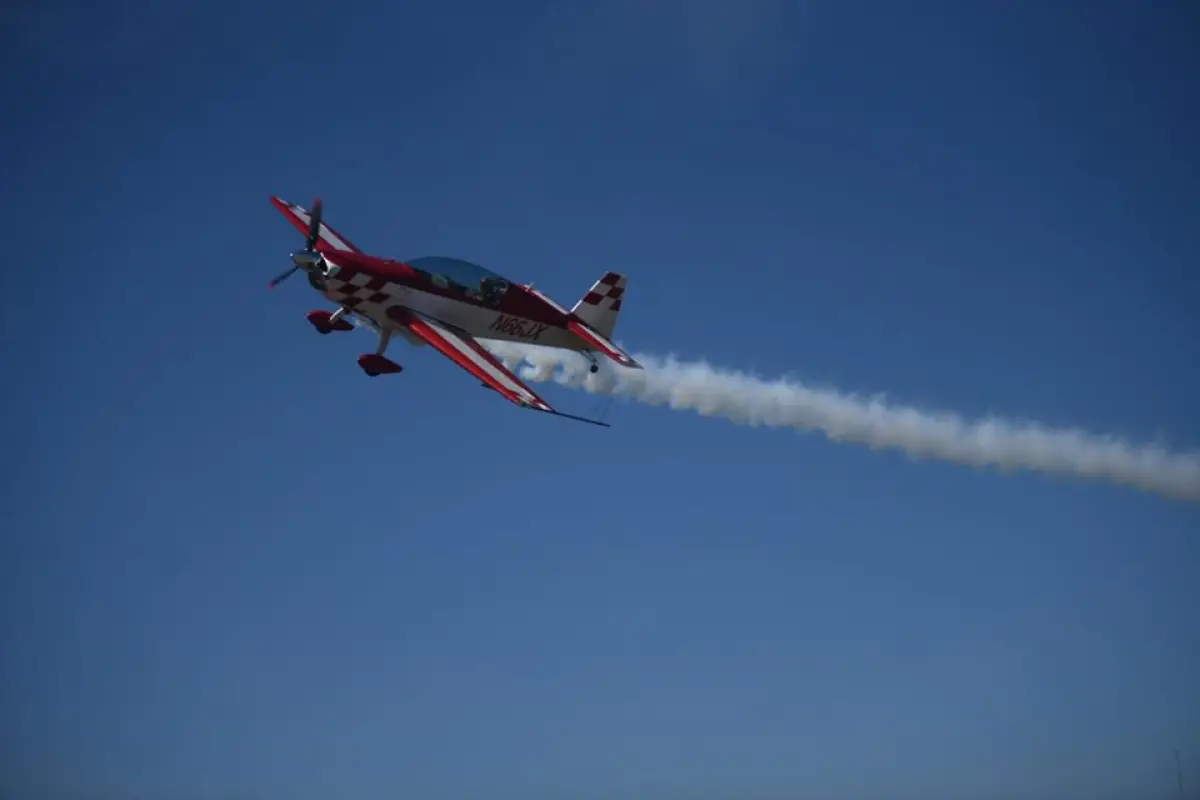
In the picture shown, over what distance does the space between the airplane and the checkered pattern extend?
1.27m

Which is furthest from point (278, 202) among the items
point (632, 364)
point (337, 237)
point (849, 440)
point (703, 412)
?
point (849, 440)

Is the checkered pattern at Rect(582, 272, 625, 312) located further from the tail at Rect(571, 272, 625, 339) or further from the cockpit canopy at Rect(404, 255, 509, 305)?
the cockpit canopy at Rect(404, 255, 509, 305)

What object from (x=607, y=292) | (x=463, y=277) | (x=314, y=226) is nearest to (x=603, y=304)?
(x=607, y=292)

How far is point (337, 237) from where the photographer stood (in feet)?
109

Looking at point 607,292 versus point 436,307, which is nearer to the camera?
point 436,307

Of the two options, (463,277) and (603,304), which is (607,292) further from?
(463,277)

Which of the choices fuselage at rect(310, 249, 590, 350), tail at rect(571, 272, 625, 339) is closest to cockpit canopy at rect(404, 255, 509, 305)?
fuselage at rect(310, 249, 590, 350)

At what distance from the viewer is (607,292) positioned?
36500 millimetres

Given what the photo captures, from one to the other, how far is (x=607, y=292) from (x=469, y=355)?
7.60 m

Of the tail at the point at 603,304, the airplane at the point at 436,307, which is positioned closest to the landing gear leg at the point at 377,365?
the airplane at the point at 436,307

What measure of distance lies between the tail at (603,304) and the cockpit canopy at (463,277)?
3.82 m

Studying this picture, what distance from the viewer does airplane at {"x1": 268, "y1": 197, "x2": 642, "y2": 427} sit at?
29.8m

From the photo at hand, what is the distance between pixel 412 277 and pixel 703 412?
34.9ft

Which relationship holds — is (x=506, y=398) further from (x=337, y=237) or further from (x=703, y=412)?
(x=703, y=412)
